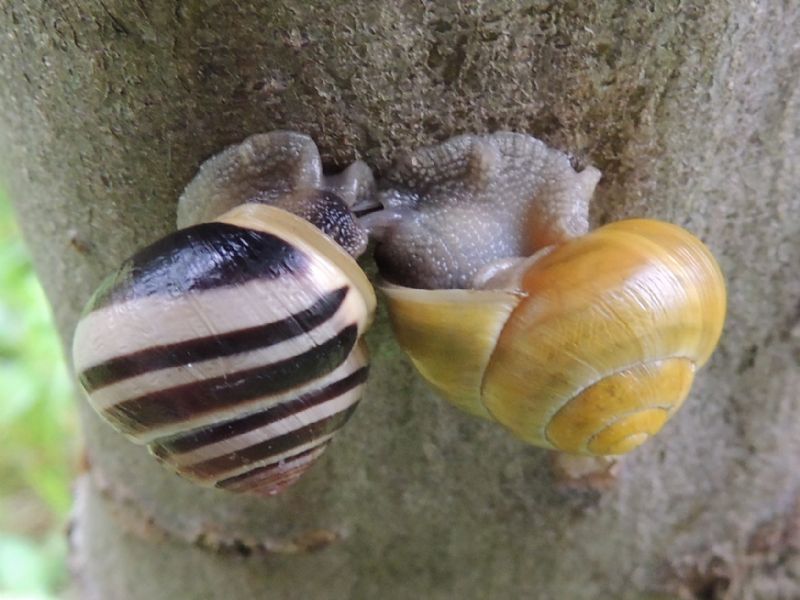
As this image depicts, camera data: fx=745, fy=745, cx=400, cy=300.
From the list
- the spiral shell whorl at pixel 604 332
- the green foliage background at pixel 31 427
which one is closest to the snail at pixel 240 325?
the spiral shell whorl at pixel 604 332

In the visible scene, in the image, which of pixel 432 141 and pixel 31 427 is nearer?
pixel 432 141

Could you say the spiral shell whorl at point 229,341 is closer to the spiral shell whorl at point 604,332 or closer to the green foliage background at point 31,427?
the spiral shell whorl at point 604,332

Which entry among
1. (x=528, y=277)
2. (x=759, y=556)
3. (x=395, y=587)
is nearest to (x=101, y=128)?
(x=528, y=277)

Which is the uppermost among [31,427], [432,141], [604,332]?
[432,141]

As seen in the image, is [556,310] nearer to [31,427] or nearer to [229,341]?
[229,341]

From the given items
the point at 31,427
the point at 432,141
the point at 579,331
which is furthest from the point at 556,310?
the point at 31,427

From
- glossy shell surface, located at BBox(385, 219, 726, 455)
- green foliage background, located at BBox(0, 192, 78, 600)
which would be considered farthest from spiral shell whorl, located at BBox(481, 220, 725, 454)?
green foliage background, located at BBox(0, 192, 78, 600)
